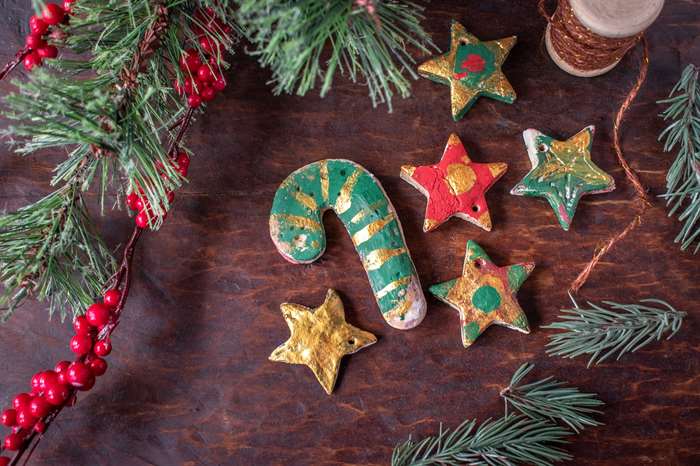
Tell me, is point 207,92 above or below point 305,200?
above

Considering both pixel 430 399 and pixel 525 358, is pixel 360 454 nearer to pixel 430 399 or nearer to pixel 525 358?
pixel 430 399

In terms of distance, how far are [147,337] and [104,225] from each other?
0.21 meters

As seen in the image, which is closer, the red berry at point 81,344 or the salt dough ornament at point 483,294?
the red berry at point 81,344

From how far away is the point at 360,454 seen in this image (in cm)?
104

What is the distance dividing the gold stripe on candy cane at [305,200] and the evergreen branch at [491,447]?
420 millimetres

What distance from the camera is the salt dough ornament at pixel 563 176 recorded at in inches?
42.3

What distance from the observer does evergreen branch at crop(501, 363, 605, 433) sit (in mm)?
1032

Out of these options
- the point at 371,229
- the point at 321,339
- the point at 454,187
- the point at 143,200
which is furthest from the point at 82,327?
the point at 454,187

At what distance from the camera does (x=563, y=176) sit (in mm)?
1075

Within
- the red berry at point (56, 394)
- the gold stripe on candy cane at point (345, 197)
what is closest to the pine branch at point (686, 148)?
the gold stripe on candy cane at point (345, 197)

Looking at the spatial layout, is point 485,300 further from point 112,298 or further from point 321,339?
point 112,298

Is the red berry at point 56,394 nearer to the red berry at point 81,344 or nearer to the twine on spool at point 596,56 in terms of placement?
the red berry at point 81,344

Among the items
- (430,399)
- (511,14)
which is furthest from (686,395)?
(511,14)

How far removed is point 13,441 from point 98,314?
22cm
